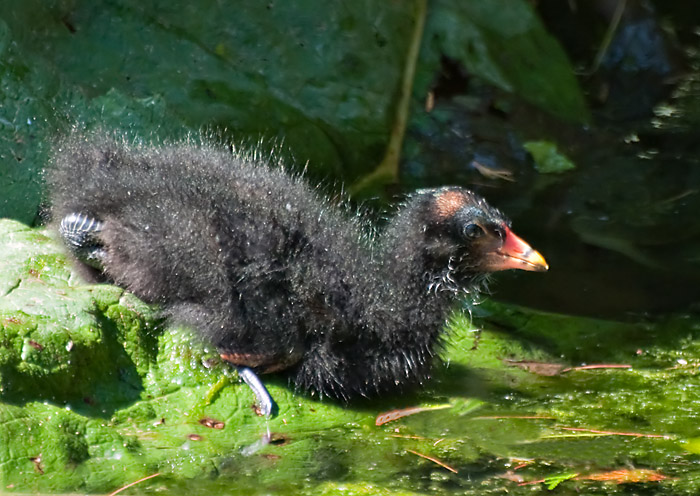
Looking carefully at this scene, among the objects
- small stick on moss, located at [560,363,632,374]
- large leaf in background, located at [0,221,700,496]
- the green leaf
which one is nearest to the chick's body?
large leaf in background, located at [0,221,700,496]

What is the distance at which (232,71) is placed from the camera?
18.3ft

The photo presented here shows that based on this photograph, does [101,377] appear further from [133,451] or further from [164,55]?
[164,55]

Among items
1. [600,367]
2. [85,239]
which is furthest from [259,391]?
[600,367]

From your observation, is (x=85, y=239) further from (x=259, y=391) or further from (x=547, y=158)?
(x=547, y=158)

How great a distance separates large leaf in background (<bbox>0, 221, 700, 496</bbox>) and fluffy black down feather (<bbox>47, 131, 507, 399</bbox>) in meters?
0.13

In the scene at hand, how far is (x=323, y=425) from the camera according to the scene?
12.8ft

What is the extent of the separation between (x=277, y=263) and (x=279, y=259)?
0.06ft

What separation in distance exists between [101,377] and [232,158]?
1.20 metres

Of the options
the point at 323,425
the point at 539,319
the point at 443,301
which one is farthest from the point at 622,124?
the point at 323,425

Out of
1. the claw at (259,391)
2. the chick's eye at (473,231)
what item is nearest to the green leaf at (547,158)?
the chick's eye at (473,231)

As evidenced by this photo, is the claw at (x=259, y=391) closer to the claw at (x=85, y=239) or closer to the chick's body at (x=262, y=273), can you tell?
the chick's body at (x=262, y=273)

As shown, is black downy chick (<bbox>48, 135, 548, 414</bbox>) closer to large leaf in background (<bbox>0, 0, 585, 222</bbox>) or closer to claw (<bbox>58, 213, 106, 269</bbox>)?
claw (<bbox>58, 213, 106, 269</bbox>)

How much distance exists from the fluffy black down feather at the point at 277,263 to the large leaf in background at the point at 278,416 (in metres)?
0.13

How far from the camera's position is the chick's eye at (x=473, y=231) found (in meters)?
4.23
